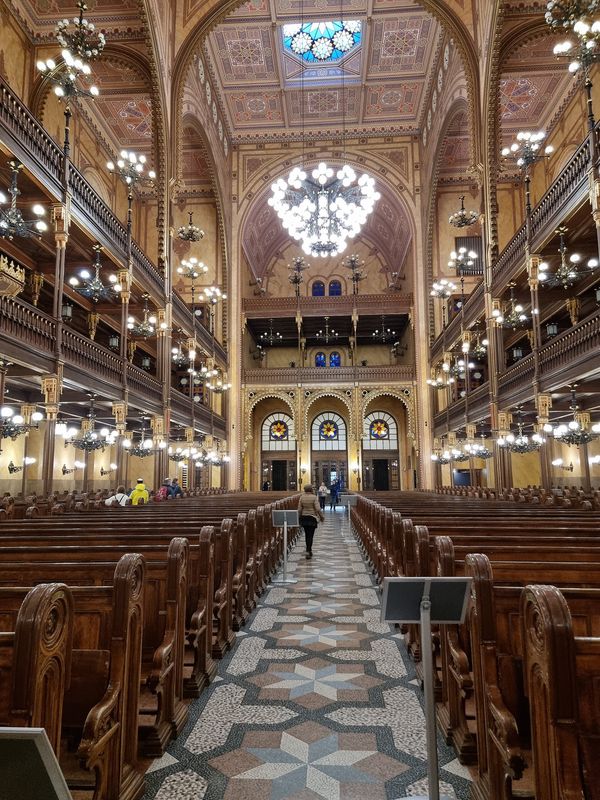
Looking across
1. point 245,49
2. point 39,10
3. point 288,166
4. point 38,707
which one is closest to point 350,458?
point 288,166

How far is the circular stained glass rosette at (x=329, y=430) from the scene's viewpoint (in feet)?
109

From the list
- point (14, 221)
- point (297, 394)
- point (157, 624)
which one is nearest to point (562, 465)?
point (297, 394)

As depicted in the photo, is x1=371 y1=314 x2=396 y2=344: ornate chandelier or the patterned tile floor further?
x1=371 y1=314 x2=396 y2=344: ornate chandelier

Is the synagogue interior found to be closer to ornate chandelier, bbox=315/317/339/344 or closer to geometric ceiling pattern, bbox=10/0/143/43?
geometric ceiling pattern, bbox=10/0/143/43

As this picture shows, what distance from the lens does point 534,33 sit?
16.3 metres

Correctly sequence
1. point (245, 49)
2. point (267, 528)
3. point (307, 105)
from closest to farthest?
point (267, 528)
point (245, 49)
point (307, 105)

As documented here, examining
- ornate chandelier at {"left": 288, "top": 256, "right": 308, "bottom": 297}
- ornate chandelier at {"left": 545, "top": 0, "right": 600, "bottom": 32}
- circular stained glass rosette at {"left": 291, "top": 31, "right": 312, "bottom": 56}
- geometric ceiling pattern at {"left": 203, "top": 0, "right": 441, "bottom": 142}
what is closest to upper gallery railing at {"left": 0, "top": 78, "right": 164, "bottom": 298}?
ornate chandelier at {"left": 545, "top": 0, "right": 600, "bottom": 32}

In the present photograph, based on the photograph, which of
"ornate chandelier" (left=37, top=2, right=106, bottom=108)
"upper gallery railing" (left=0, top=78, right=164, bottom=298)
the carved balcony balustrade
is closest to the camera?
"ornate chandelier" (left=37, top=2, right=106, bottom=108)

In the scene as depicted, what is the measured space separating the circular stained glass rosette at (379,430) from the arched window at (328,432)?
1.83 metres

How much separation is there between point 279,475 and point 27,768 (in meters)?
32.9

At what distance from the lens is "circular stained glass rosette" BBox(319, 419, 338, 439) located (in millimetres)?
33281

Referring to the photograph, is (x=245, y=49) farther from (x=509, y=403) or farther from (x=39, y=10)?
(x=509, y=403)

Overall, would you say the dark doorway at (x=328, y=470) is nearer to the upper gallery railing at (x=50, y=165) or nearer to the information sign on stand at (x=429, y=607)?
the upper gallery railing at (x=50, y=165)

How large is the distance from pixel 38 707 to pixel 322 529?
16401 mm
